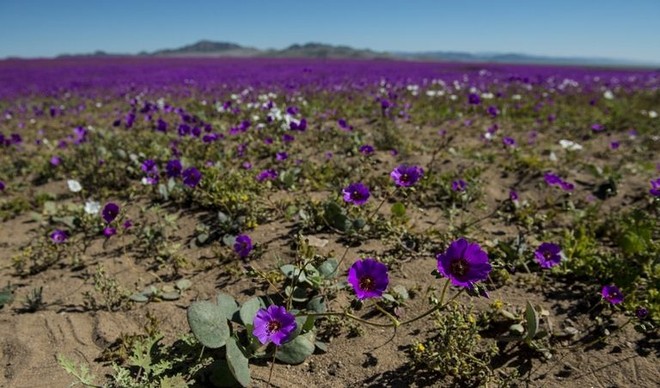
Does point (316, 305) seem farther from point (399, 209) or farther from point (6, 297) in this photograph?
point (6, 297)

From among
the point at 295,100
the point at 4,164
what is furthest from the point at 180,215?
the point at 295,100

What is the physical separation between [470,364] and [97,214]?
12.1 feet

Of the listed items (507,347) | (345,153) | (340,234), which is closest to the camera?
(507,347)

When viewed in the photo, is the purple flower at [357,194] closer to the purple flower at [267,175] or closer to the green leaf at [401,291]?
the green leaf at [401,291]

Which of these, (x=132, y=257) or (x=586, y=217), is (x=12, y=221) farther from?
(x=586, y=217)

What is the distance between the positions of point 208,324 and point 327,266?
0.88 meters

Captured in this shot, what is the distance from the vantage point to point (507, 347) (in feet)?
8.52

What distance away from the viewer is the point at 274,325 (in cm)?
219

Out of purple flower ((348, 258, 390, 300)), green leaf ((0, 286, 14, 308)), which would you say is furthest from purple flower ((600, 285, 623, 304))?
green leaf ((0, 286, 14, 308))

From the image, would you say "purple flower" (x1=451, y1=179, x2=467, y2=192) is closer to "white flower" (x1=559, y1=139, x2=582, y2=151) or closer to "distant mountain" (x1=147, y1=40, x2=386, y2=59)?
"white flower" (x1=559, y1=139, x2=582, y2=151)

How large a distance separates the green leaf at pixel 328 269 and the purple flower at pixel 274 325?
746 millimetres

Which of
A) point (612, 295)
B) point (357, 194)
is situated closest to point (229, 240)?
point (357, 194)

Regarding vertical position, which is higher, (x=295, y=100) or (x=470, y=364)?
(x=295, y=100)

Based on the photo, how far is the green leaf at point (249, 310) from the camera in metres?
2.44
